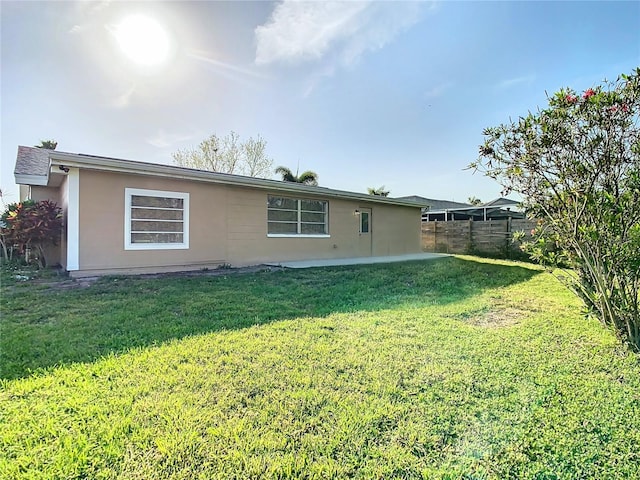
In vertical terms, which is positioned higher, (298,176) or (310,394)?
(298,176)

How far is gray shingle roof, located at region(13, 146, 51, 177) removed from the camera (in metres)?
9.76

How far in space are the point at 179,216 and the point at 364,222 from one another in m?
7.14

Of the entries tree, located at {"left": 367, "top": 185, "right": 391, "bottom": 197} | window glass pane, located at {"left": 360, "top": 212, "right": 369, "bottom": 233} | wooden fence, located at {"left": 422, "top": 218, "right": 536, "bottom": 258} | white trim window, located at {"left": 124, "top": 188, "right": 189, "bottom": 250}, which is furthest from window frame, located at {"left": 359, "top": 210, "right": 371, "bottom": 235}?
tree, located at {"left": 367, "top": 185, "right": 391, "bottom": 197}

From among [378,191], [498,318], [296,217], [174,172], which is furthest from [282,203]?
[378,191]

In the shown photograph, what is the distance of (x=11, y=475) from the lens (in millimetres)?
1641

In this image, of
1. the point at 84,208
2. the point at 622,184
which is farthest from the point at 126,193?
the point at 622,184

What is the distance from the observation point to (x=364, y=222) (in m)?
13.1

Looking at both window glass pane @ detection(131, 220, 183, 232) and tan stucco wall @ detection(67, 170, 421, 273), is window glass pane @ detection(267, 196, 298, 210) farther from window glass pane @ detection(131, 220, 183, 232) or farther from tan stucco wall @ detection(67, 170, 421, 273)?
window glass pane @ detection(131, 220, 183, 232)

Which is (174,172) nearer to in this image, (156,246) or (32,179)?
(156,246)

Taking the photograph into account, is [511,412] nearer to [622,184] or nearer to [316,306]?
[622,184]

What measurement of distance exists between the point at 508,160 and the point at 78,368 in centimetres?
501

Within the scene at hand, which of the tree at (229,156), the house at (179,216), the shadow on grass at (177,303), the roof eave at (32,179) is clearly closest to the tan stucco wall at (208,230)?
the house at (179,216)

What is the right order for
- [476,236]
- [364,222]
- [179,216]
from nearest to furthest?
[179,216] → [364,222] → [476,236]

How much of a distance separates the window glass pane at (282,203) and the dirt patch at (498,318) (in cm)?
702
